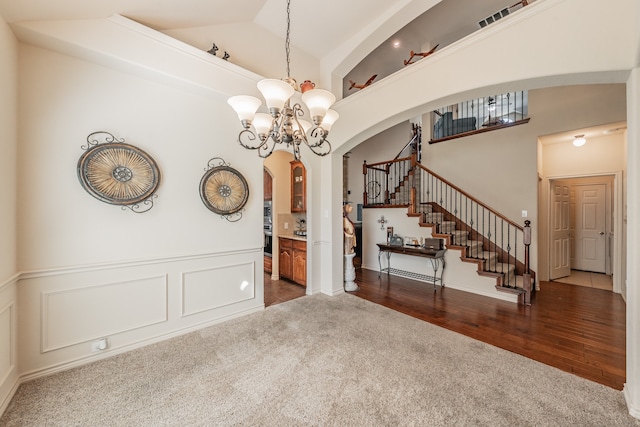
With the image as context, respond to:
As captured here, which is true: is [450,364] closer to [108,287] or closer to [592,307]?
[592,307]

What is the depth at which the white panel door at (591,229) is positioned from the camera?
5617 millimetres

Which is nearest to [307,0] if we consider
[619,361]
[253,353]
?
[253,353]

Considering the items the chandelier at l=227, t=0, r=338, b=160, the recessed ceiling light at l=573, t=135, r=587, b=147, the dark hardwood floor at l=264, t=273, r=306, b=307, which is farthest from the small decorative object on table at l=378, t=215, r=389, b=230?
the chandelier at l=227, t=0, r=338, b=160

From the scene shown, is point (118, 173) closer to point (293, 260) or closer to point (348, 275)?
point (293, 260)

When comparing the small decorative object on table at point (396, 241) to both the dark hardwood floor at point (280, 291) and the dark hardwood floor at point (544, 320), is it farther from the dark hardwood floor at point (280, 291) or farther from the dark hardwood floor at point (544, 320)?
the dark hardwood floor at point (280, 291)

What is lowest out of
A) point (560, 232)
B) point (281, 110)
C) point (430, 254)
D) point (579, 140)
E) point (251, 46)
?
point (430, 254)

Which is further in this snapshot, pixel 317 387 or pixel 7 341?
pixel 317 387

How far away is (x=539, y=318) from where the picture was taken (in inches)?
134

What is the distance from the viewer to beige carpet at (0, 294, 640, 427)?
5.83 ft

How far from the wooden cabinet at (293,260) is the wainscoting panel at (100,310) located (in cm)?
233

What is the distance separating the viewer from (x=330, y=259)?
14.5ft

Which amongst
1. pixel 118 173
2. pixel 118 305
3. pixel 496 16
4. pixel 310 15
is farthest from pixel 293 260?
pixel 496 16

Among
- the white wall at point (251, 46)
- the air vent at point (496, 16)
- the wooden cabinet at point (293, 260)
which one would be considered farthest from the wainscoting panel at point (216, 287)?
the air vent at point (496, 16)

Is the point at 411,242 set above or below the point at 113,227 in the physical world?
below
